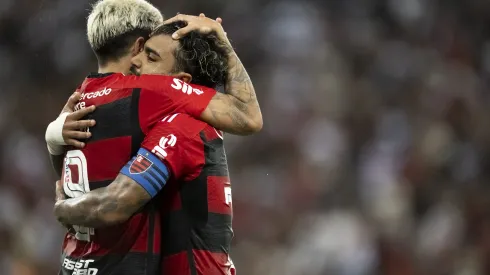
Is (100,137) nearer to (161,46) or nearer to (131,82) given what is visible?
(131,82)

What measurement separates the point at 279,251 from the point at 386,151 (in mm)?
1391

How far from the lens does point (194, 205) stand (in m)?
3.06

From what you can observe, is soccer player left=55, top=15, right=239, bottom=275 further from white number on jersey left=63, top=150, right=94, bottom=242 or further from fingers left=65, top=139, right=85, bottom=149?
fingers left=65, top=139, right=85, bottom=149

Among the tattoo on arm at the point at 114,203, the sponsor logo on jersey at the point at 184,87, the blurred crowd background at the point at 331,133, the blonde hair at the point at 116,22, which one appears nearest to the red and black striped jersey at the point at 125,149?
the sponsor logo on jersey at the point at 184,87

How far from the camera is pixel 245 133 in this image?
3.19 metres

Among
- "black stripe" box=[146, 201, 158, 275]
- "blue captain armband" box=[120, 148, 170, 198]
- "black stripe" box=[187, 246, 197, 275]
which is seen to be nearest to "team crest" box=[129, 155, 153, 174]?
"blue captain armband" box=[120, 148, 170, 198]

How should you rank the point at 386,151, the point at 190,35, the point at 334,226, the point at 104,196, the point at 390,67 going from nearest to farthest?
1. the point at 104,196
2. the point at 190,35
3. the point at 334,226
4. the point at 386,151
5. the point at 390,67

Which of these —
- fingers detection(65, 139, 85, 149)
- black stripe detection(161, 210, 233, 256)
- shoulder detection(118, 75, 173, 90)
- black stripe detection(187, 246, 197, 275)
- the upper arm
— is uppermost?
shoulder detection(118, 75, 173, 90)

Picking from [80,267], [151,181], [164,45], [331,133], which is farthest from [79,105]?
[331,133]

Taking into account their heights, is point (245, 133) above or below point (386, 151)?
below

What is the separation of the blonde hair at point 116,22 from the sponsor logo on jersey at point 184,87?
0.30 m

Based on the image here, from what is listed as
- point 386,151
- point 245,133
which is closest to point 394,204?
point 386,151

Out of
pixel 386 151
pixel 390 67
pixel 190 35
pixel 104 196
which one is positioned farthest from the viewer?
pixel 390 67

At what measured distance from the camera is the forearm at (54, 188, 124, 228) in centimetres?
288
